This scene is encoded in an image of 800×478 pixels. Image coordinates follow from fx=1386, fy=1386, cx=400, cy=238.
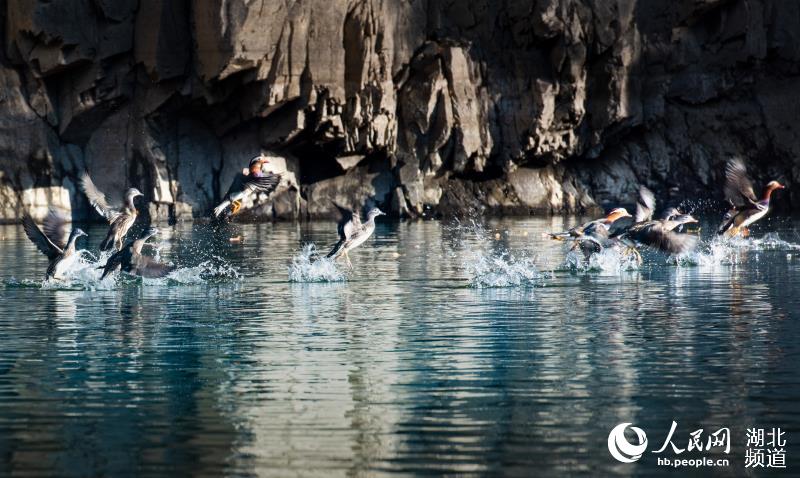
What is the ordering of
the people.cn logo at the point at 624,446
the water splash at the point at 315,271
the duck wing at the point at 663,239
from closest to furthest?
the people.cn logo at the point at 624,446, the duck wing at the point at 663,239, the water splash at the point at 315,271

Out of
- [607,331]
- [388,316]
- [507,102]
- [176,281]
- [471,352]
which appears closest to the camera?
[471,352]

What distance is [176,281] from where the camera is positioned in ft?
61.3

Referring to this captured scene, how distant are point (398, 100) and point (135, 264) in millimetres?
22328

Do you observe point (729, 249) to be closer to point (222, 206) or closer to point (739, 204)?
point (739, 204)

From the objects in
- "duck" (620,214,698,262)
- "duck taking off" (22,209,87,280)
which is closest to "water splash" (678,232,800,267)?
"duck" (620,214,698,262)

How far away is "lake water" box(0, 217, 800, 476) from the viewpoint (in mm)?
8523

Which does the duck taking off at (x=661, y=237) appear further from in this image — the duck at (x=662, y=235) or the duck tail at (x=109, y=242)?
the duck tail at (x=109, y=242)

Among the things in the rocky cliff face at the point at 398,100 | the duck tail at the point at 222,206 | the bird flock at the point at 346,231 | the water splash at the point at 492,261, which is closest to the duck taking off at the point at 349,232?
the bird flock at the point at 346,231

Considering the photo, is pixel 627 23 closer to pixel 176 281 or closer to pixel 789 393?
pixel 176 281

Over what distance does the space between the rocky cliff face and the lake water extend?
1775cm

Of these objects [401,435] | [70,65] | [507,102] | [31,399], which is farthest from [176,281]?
[507,102]

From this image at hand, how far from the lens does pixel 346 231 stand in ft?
62.8

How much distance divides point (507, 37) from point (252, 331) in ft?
93.3

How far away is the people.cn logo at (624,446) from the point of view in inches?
327
